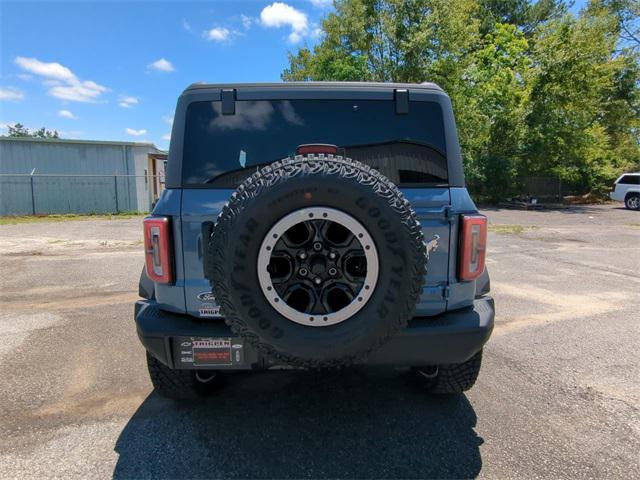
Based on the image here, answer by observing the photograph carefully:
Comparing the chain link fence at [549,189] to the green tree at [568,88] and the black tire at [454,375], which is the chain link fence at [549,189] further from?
the black tire at [454,375]

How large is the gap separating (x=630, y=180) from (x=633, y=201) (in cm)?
124

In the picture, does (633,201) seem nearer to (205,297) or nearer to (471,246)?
(471,246)

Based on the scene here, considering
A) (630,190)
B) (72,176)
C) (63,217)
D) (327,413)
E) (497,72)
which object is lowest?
(327,413)

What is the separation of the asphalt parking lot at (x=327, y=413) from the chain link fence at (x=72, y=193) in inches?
645

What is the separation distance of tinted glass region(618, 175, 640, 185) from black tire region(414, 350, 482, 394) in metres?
25.2

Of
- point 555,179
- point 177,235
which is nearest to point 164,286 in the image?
point 177,235

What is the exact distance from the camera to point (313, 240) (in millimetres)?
2109

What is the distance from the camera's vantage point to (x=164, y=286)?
2.44m

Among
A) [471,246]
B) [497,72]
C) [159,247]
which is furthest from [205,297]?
[497,72]

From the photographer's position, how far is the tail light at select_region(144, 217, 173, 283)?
92.9 inches

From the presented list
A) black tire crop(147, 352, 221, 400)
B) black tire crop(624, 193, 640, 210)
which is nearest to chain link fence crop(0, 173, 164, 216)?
black tire crop(147, 352, 221, 400)

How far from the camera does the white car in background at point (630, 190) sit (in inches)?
869

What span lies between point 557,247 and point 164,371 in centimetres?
1037

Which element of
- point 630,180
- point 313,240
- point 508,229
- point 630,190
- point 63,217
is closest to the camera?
point 313,240
